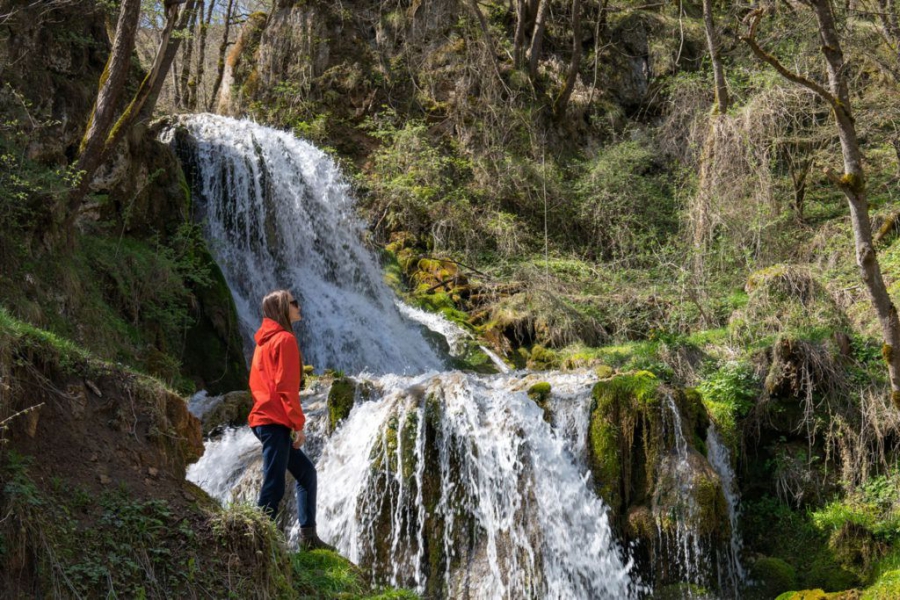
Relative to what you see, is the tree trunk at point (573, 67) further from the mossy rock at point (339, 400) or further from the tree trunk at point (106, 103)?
the mossy rock at point (339, 400)

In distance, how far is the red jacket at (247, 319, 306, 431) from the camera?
16.3ft

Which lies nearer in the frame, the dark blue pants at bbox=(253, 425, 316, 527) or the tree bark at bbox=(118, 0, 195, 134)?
the dark blue pants at bbox=(253, 425, 316, 527)

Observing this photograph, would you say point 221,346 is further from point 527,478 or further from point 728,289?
point 728,289

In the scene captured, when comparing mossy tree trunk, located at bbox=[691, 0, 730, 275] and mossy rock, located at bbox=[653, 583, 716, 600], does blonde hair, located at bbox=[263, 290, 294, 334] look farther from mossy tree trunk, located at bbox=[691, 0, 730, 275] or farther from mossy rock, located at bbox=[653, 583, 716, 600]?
mossy tree trunk, located at bbox=[691, 0, 730, 275]

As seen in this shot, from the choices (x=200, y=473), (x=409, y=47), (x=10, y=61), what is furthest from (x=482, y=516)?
(x=409, y=47)

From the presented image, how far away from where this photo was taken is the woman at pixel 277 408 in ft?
16.3

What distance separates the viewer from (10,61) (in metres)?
8.89

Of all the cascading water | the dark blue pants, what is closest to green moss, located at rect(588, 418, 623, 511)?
the cascading water

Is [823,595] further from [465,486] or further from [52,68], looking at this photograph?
[52,68]

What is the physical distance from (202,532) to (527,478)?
3626mm

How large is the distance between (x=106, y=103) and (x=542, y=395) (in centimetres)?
549

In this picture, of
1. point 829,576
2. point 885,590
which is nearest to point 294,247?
point 829,576

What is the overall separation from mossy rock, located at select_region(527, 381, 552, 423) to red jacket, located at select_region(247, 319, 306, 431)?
10.8 feet

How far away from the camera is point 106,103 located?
8.07 metres
